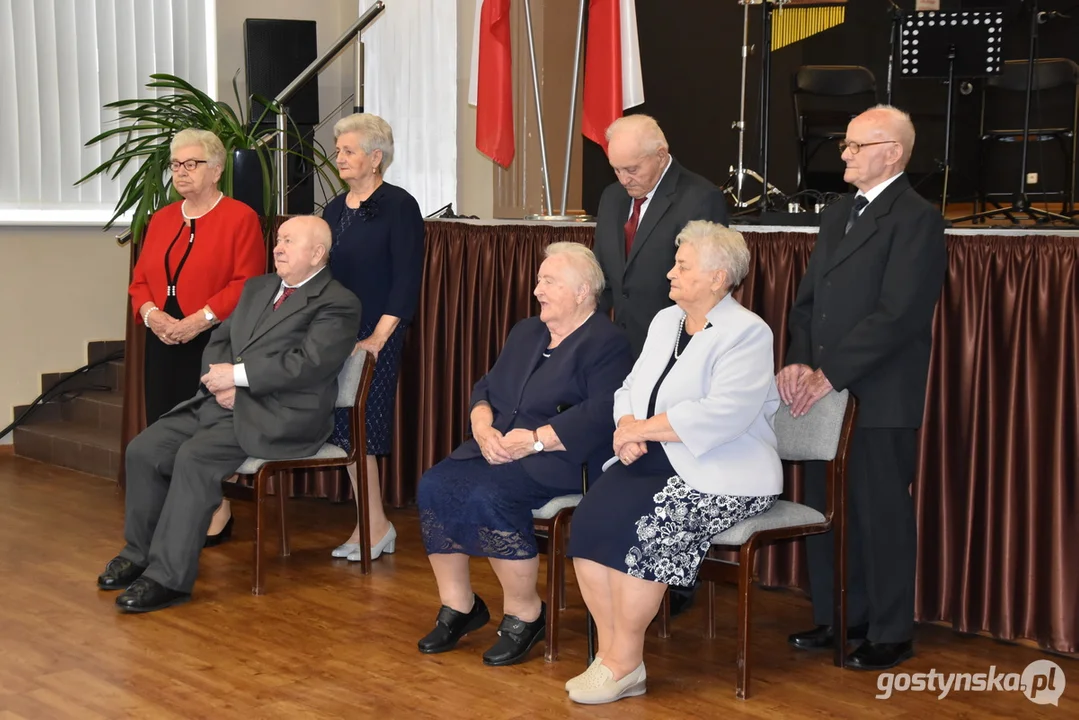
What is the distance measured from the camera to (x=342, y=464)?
4.38 meters

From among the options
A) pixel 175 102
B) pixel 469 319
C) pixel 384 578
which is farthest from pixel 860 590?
pixel 175 102

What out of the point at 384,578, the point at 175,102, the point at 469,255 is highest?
the point at 175,102

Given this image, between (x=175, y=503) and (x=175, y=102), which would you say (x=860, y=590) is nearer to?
(x=175, y=503)

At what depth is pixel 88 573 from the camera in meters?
4.43

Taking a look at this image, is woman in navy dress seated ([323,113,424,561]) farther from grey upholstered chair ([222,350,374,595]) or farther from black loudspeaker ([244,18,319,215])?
black loudspeaker ([244,18,319,215])

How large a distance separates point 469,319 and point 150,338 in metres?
1.22

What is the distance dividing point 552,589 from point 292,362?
3.91 ft

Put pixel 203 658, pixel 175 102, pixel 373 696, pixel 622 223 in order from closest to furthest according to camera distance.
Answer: pixel 373 696 → pixel 203 658 → pixel 622 223 → pixel 175 102

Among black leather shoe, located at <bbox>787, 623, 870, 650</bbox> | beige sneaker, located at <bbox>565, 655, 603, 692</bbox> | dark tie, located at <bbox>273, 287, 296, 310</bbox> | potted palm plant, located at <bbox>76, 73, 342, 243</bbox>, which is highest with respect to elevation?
potted palm plant, located at <bbox>76, 73, 342, 243</bbox>

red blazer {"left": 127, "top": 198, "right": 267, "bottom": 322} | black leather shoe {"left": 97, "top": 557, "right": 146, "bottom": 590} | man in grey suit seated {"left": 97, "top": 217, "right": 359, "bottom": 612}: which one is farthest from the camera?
red blazer {"left": 127, "top": 198, "right": 267, "bottom": 322}

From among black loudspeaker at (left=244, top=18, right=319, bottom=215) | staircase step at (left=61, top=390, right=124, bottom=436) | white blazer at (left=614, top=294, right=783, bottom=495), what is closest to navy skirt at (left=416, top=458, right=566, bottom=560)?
white blazer at (left=614, top=294, right=783, bottom=495)

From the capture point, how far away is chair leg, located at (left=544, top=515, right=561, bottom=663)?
3.54m

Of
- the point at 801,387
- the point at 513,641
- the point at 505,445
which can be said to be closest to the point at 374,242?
the point at 505,445

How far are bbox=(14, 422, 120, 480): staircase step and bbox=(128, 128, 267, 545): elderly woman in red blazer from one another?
4.86 feet
